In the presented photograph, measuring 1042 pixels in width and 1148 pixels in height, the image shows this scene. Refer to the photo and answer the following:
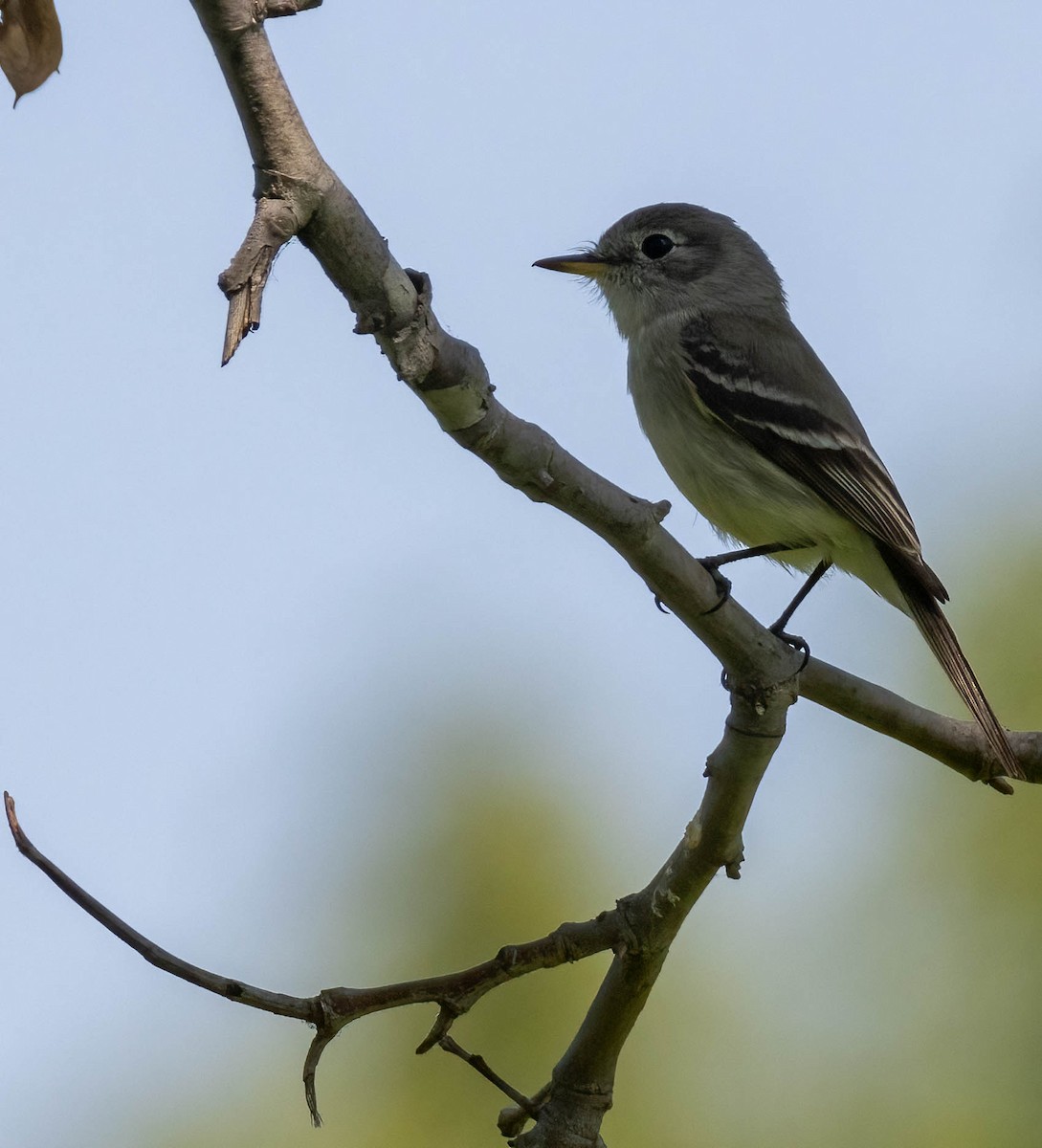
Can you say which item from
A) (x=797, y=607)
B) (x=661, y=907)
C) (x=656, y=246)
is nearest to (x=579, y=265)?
(x=656, y=246)

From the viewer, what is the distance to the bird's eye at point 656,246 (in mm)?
6801

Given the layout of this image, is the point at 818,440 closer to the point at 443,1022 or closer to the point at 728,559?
the point at 728,559

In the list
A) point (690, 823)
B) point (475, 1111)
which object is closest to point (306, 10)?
point (690, 823)

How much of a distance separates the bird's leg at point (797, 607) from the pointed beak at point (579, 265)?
1.80 m

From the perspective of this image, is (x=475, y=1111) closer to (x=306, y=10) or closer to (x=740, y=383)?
(x=740, y=383)

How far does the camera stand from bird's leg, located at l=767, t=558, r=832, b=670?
13.9ft

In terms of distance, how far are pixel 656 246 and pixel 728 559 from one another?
2.46m

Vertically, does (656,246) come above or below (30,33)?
above

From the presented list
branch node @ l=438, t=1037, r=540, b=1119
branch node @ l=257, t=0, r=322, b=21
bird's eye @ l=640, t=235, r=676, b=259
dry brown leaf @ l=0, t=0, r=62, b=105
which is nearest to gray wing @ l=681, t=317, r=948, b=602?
bird's eye @ l=640, t=235, r=676, b=259

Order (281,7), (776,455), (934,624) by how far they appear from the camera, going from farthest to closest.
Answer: (776,455)
(934,624)
(281,7)

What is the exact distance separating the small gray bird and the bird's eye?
1.66 ft

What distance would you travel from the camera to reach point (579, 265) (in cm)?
671

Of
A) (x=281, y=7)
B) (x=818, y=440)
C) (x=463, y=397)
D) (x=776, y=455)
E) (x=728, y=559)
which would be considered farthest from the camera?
(x=818, y=440)

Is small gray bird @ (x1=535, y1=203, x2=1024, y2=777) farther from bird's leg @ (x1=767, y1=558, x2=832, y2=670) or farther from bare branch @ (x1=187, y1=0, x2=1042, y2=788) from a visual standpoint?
bare branch @ (x1=187, y1=0, x2=1042, y2=788)
